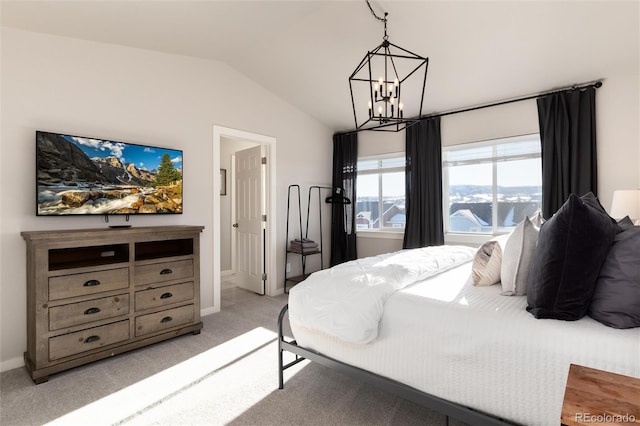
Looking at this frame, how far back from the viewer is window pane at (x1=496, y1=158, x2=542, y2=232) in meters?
3.76

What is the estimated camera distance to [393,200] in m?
5.02

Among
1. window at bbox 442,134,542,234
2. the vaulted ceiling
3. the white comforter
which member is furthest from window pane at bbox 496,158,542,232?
the white comforter

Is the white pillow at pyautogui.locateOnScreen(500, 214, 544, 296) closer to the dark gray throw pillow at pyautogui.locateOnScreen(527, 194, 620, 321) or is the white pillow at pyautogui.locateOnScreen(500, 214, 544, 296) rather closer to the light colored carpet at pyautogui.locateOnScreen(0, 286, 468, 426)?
the dark gray throw pillow at pyautogui.locateOnScreen(527, 194, 620, 321)

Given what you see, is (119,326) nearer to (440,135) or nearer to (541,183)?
(440,135)

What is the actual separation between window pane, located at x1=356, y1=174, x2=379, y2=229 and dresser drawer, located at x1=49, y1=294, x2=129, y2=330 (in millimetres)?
3568

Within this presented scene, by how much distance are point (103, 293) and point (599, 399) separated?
294 centimetres

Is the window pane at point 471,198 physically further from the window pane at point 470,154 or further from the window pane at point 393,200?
the window pane at point 393,200

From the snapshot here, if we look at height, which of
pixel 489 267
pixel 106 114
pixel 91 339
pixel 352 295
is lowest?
pixel 91 339

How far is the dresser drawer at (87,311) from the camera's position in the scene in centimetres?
233

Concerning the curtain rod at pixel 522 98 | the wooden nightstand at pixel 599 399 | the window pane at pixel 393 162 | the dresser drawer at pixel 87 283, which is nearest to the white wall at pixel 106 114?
the dresser drawer at pixel 87 283

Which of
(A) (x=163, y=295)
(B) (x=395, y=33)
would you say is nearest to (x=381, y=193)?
(B) (x=395, y=33)

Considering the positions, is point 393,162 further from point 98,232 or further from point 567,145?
point 98,232

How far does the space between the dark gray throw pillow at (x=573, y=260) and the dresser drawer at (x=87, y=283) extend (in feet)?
9.27

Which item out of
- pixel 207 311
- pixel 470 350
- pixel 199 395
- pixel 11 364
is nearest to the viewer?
pixel 470 350
